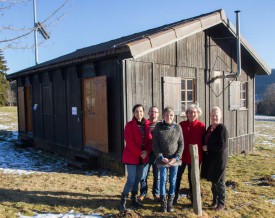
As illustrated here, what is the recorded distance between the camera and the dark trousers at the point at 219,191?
494 cm

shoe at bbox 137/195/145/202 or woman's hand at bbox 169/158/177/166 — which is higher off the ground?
woman's hand at bbox 169/158/177/166

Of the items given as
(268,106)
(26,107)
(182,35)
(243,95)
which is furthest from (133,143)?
(268,106)

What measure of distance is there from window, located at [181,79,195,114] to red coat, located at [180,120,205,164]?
11.6 feet

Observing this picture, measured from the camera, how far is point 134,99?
7.36 metres

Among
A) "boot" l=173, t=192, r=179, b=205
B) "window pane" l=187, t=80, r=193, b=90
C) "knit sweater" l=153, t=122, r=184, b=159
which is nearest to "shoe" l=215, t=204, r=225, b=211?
"boot" l=173, t=192, r=179, b=205

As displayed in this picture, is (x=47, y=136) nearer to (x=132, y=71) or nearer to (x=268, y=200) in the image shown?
(x=132, y=71)

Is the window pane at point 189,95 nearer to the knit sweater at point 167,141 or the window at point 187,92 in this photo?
the window at point 187,92

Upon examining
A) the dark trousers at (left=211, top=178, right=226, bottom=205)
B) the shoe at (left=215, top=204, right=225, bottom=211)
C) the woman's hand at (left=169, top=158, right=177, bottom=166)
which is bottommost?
the shoe at (left=215, top=204, right=225, bottom=211)

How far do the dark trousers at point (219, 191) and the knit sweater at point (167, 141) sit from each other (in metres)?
0.89

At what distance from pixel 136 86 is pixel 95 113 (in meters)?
1.48

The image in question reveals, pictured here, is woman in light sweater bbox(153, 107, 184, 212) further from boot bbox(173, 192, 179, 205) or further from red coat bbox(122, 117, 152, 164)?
boot bbox(173, 192, 179, 205)

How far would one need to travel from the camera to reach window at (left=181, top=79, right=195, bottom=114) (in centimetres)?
871

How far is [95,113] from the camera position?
8.09 meters

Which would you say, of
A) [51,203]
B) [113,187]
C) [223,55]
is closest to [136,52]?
[113,187]
